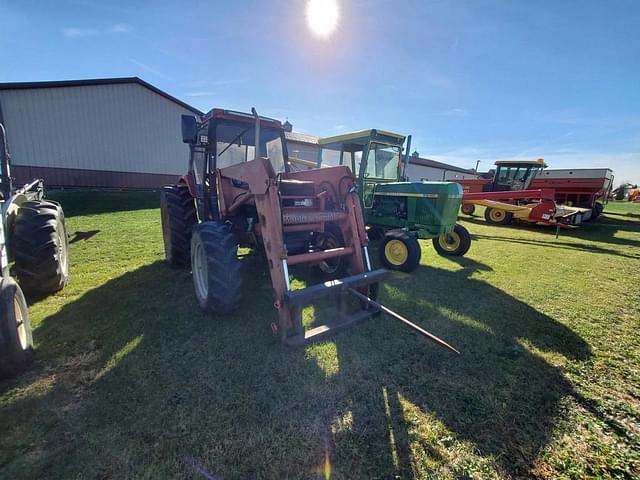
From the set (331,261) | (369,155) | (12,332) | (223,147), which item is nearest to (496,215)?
(369,155)

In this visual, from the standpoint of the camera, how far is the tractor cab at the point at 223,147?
13.3ft

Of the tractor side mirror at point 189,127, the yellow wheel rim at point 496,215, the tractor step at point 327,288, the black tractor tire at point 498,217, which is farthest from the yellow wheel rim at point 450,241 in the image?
the yellow wheel rim at point 496,215

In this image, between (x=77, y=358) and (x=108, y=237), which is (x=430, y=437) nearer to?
(x=77, y=358)

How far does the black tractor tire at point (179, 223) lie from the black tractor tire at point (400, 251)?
333cm

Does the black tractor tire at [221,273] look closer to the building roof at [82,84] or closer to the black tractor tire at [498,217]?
the black tractor tire at [498,217]

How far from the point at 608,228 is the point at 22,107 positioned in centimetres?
2729

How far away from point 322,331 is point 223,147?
121 inches

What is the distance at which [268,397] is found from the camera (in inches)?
83.3

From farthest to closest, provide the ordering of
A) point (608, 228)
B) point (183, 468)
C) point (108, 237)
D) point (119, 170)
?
point (119, 170)
point (608, 228)
point (108, 237)
point (183, 468)

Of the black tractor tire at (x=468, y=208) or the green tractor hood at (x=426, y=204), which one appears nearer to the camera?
the green tractor hood at (x=426, y=204)

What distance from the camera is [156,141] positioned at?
17.8 m

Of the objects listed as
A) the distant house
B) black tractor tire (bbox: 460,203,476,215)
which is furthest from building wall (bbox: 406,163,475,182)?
black tractor tire (bbox: 460,203,476,215)

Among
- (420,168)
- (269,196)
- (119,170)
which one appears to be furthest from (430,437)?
(420,168)

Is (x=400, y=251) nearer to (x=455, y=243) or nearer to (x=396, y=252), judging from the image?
(x=396, y=252)
